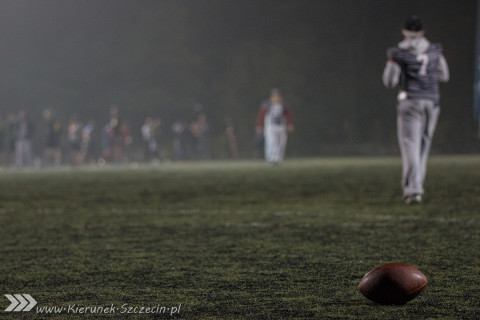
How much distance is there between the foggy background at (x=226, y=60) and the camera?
1849 inches

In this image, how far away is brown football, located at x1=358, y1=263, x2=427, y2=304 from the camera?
134 inches

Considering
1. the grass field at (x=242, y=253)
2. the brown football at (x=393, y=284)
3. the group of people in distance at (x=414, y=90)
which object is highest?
the group of people in distance at (x=414, y=90)

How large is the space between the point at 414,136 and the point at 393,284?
636 cm

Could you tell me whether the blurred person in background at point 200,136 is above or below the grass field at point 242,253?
below

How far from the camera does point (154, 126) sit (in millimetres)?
34688

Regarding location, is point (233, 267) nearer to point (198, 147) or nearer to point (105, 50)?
point (198, 147)

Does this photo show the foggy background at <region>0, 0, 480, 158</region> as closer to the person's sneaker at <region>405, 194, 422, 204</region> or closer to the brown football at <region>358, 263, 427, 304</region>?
the person's sneaker at <region>405, 194, 422, 204</region>

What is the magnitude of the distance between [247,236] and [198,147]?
34.3 meters

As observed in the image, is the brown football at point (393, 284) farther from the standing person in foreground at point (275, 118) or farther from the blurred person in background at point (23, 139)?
the blurred person in background at point (23, 139)

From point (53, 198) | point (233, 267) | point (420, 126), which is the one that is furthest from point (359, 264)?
point (53, 198)

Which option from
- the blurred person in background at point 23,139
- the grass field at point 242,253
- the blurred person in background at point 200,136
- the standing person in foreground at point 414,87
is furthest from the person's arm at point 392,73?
the blurred person in background at point 200,136

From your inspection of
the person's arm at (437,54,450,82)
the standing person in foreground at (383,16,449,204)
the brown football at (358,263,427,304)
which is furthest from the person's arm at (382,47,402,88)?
the brown football at (358,263,427,304)

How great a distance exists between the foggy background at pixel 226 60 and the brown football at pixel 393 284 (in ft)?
137

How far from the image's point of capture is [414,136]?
9.55 meters
